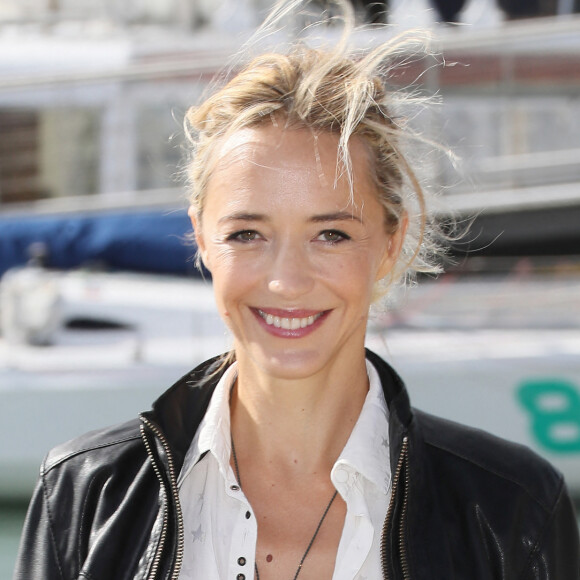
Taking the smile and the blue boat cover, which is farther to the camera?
the blue boat cover

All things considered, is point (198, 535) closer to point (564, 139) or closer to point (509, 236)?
point (509, 236)

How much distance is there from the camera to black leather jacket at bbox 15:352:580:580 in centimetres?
140

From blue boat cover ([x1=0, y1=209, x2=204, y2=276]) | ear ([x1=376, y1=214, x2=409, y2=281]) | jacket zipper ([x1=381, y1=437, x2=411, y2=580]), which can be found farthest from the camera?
blue boat cover ([x1=0, y1=209, x2=204, y2=276])

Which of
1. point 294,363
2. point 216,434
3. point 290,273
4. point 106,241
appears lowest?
point 106,241

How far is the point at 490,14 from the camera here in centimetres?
490

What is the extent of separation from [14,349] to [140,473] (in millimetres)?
2685

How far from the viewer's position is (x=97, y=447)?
5.08 ft

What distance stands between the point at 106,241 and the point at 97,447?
10.00 feet

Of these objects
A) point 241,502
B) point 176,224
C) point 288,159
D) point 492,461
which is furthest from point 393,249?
point 176,224

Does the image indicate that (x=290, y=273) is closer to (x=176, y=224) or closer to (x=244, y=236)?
(x=244, y=236)

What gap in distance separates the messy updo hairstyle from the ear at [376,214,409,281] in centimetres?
1

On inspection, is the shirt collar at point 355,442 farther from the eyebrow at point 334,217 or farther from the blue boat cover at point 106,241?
the blue boat cover at point 106,241

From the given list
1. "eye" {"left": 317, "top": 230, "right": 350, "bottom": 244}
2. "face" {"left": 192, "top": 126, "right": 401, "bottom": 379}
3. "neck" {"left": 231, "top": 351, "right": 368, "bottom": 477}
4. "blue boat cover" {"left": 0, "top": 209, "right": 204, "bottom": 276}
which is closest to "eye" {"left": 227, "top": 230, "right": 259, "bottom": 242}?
"face" {"left": 192, "top": 126, "right": 401, "bottom": 379}

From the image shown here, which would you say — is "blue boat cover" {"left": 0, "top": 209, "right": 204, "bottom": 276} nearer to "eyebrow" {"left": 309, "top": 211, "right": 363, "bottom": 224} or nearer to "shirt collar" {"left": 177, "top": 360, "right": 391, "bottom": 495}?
"shirt collar" {"left": 177, "top": 360, "right": 391, "bottom": 495}
